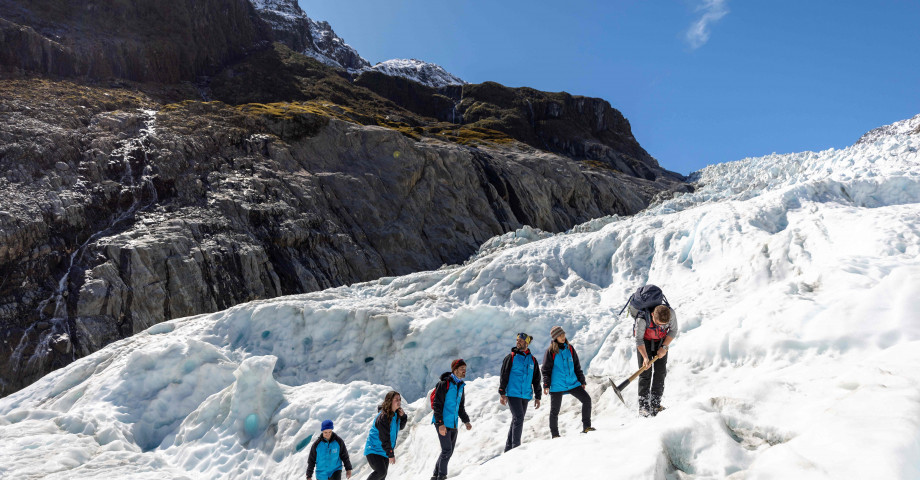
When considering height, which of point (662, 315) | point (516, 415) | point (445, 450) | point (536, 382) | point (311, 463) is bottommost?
point (311, 463)

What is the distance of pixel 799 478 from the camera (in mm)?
3545

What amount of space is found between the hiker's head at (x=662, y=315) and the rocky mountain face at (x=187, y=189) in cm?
2703

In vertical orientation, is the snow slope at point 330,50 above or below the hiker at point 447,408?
above

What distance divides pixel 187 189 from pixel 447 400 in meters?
33.6

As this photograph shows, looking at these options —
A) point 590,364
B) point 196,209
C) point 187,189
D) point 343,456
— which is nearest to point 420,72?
point 187,189

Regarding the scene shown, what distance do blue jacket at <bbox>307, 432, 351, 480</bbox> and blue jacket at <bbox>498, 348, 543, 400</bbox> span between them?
8.46 feet

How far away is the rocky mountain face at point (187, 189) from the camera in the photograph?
25906 mm

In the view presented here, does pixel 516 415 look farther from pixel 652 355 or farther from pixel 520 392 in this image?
pixel 652 355

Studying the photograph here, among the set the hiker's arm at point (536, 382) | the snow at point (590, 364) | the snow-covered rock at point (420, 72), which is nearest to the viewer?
the snow at point (590, 364)

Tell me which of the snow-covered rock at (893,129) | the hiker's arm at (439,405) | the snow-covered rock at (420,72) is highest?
the snow-covered rock at (420,72)

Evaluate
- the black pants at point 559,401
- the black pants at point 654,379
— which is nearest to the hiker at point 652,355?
the black pants at point 654,379

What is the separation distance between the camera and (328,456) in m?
7.33

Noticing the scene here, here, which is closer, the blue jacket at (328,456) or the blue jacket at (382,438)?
the blue jacket at (382,438)

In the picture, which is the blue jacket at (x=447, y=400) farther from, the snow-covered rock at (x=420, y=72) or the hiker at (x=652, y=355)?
the snow-covered rock at (x=420, y=72)
